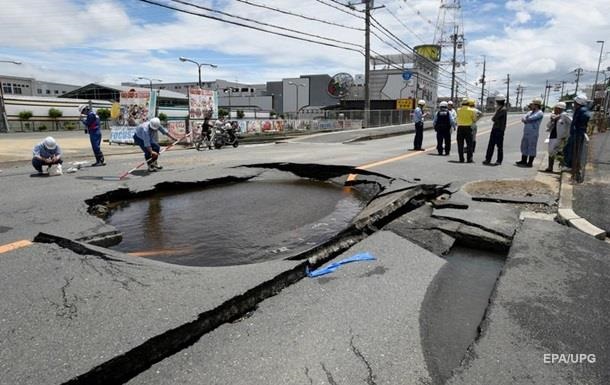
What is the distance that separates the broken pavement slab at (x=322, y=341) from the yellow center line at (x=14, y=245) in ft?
9.17

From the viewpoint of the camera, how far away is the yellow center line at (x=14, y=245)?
4191mm

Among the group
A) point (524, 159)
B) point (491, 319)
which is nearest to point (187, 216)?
point (491, 319)

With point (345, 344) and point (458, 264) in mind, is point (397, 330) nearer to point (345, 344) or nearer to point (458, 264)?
point (345, 344)

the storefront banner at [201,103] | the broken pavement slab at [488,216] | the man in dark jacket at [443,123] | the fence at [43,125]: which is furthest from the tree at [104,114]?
the broken pavement slab at [488,216]

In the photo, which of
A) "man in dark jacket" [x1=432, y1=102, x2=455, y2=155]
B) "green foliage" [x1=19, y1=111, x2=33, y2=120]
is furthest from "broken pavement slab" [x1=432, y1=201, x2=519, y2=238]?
"green foliage" [x1=19, y1=111, x2=33, y2=120]

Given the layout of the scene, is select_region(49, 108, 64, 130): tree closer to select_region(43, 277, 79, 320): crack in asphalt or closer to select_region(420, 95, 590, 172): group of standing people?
select_region(420, 95, 590, 172): group of standing people

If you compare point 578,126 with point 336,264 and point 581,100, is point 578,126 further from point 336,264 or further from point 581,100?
A: point 336,264

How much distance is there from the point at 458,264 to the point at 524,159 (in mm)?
7663

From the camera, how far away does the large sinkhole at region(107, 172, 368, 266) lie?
4.71m

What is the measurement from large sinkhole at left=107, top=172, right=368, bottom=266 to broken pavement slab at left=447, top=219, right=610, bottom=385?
86.3 inches

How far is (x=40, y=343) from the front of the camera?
2.51 meters

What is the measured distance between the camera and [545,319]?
299cm

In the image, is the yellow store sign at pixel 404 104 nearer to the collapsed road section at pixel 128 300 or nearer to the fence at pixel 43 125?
the fence at pixel 43 125

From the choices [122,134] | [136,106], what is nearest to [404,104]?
[136,106]
